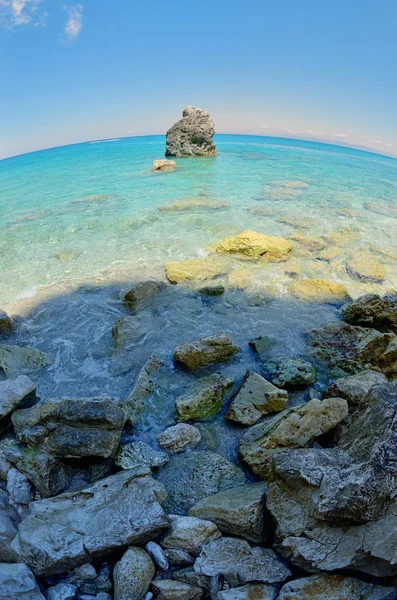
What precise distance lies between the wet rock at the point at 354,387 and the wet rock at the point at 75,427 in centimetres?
297

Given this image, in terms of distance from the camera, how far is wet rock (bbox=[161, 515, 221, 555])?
9.70 ft

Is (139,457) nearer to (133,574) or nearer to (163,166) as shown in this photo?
(133,574)

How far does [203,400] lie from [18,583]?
9.76 ft

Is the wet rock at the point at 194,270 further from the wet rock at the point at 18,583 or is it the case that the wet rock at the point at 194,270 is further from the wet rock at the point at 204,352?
the wet rock at the point at 18,583

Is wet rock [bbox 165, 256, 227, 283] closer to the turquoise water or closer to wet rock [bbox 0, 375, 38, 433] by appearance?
the turquoise water

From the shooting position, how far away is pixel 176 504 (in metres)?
3.67

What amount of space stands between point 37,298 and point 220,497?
6.81 meters

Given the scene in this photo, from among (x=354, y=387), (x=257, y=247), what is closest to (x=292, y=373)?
(x=354, y=387)

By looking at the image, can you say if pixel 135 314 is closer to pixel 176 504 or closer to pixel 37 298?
pixel 37 298

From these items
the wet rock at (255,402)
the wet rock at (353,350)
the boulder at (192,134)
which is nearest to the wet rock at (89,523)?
the wet rock at (255,402)

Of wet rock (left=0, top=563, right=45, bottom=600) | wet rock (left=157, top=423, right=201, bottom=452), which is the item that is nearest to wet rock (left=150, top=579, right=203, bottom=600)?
wet rock (left=0, top=563, right=45, bottom=600)

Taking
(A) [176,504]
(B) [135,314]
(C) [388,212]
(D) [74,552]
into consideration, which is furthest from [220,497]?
(C) [388,212]

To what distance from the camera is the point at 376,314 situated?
6.84m

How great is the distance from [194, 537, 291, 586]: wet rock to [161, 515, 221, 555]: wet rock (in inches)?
3.1
